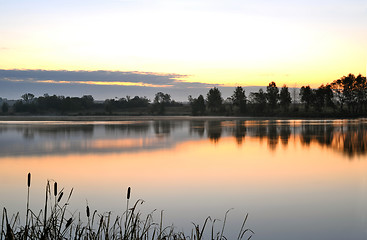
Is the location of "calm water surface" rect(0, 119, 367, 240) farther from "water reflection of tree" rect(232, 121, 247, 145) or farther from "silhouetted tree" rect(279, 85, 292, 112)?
"silhouetted tree" rect(279, 85, 292, 112)

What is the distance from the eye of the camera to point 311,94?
90062mm

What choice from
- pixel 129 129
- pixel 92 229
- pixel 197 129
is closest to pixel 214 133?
pixel 197 129

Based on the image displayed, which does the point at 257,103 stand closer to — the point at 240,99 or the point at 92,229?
the point at 240,99

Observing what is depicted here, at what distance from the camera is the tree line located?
85625 millimetres

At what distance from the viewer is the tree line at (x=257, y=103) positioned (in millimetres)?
85625

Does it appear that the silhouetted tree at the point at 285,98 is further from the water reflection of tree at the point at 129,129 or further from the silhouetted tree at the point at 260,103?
the water reflection of tree at the point at 129,129

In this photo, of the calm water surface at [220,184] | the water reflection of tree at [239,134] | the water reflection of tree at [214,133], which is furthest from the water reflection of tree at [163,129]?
the calm water surface at [220,184]

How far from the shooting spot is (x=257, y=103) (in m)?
107

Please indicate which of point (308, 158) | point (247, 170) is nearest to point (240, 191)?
point (247, 170)

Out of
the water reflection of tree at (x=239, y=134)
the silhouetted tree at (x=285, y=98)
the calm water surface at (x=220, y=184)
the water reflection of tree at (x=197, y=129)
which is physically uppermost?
the silhouetted tree at (x=285, y=98)

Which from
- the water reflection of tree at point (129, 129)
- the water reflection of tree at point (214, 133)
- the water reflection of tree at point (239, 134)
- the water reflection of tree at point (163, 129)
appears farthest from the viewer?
the water reflection of tree at point (129, 129)

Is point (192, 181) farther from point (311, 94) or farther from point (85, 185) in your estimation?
point (311, 94)

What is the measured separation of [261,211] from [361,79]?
85.6 meters

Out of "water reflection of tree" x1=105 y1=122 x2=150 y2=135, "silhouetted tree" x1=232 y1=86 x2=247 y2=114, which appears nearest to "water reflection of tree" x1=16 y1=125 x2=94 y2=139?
"water reflection of tree" x1=105 y1=122 x2=150 y2=135
